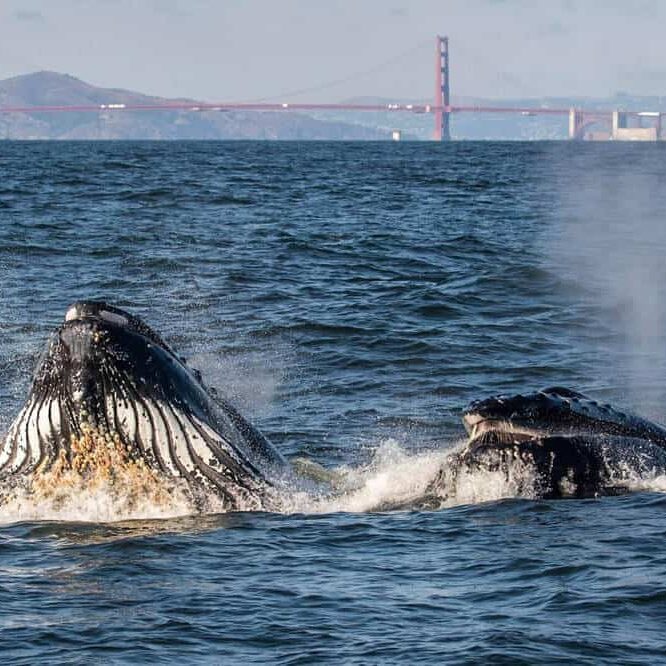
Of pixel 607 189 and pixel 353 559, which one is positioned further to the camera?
pixel 607 189

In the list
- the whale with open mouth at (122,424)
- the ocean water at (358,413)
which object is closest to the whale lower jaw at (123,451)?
the whale with open mouth at (122,424)

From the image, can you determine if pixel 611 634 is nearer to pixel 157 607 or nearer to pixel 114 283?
pixel 157 607

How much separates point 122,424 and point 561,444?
118 inches

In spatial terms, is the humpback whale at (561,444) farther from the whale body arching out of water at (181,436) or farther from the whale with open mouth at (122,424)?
the whale with open mouth at (122,424)

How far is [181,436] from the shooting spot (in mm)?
9414

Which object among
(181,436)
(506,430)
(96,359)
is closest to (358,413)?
(506,430)

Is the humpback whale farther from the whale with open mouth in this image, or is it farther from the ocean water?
the whale with open mouth

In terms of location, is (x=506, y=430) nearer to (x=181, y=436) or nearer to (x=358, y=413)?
(x=181, y=436)

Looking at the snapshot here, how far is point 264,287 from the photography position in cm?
2744

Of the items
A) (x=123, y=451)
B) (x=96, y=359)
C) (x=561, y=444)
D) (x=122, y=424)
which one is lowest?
(x=561, y=444)

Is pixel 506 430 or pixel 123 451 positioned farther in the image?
pixel 506 430

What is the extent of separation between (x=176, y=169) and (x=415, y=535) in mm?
68837

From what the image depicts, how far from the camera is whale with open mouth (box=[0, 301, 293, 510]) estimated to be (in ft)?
29.4

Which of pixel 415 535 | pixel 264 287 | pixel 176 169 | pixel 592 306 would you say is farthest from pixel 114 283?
pixel 176 169
